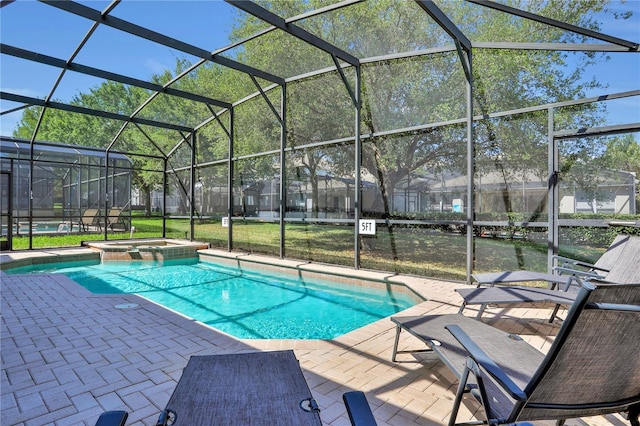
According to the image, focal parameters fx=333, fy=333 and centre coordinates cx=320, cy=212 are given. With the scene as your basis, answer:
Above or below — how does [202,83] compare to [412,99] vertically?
above

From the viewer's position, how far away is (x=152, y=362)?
8.61ft

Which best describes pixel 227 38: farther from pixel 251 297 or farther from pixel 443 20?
pixel 251 297

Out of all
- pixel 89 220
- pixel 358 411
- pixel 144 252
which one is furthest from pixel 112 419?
pixel 89 220

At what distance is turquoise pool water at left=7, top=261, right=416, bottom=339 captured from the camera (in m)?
4.65

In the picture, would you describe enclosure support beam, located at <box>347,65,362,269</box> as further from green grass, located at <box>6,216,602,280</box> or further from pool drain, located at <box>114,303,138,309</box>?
pool drain, located at <box>114,303,138,309</box>

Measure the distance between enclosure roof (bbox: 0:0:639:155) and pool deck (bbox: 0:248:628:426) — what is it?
3.92m

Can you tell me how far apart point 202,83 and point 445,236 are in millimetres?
7723

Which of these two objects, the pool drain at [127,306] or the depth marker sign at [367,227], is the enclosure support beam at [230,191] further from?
the pool drain at [127,306]

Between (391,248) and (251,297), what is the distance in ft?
9.44

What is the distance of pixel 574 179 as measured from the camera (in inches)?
184

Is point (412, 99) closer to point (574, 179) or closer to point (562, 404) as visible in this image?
point (574, 179)

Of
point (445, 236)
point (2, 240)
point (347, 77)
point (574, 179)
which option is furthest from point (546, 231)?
point (2, 240)

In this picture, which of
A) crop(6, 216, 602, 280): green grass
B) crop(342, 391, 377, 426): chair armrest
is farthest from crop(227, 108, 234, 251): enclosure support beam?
crop(342, 391, 377, 426): chair armrest

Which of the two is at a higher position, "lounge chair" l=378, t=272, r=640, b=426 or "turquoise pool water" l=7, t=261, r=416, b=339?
"lounge chair" l=378, t=272, r=640, b=426
